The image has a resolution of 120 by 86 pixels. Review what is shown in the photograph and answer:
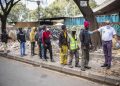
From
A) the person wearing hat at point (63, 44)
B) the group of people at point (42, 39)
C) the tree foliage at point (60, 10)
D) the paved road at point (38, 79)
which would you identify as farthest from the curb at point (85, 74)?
the tree foliage at point (60, 10)

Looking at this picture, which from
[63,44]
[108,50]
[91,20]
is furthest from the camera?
[91,20]

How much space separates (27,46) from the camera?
84.5 feet

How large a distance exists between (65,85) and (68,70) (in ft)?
8.27

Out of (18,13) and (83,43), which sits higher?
(18,13)

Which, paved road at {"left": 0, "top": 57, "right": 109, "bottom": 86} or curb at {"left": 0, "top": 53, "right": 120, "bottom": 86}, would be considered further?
paved road at {"left": 0, "top": 57, "right": 109, "bottom": 86}

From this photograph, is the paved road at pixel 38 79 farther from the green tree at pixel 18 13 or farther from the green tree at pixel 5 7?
the green tree at pixel 18 13

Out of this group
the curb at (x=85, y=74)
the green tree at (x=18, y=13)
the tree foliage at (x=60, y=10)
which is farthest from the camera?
the green tree at (x=18, y=13)

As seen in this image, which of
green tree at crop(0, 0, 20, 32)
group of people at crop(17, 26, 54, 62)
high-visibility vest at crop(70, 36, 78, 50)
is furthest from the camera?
green tree at crop(0, 0, 20, 32)

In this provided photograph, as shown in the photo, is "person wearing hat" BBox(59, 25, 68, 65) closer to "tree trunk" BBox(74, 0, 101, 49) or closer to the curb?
the curb

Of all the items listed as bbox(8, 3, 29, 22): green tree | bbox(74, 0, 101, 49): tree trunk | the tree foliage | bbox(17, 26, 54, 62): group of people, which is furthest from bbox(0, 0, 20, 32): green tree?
bbox(8, 3, 29, 22): green tree

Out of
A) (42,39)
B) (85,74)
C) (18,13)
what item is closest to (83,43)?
(85,74)

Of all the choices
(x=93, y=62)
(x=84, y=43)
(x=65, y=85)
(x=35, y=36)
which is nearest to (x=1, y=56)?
(x=35, y=36)

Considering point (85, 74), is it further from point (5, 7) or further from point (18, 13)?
point (18, 13)

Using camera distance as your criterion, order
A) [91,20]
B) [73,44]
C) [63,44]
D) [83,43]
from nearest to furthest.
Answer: [83,43] < [73,44] < [63,44] < [91,20]
